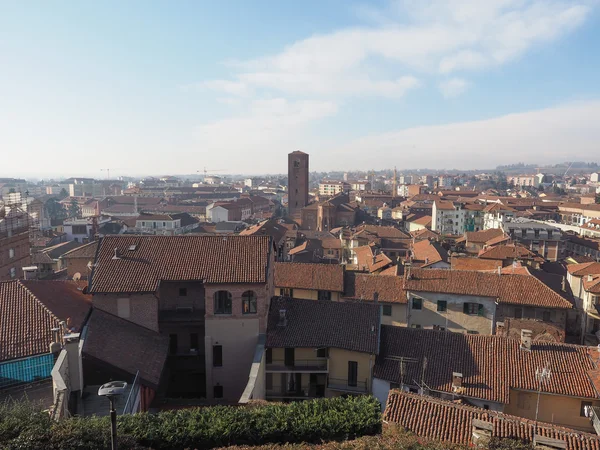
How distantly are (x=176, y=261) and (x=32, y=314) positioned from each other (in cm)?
731

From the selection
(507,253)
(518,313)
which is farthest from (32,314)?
(507,253)

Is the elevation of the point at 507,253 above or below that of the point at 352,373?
above

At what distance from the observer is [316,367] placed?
22812mm

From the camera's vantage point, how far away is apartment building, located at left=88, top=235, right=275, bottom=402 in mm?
22906

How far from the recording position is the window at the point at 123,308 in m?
22.8

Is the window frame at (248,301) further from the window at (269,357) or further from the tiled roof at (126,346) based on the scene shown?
the tiled roof at (126,346)

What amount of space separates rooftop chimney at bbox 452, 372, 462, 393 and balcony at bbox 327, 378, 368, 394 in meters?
4.02

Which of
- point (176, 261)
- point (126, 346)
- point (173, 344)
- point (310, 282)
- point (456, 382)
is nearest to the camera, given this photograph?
point (126, 346)

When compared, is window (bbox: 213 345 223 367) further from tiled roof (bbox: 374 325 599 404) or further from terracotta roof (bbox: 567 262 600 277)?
terracotta roof (bbox: 567 262 600 277)

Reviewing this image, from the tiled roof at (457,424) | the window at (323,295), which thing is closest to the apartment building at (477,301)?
the window at (323,295)

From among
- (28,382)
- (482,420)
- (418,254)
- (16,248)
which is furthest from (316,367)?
(418,254)

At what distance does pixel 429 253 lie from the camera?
46.4 metres

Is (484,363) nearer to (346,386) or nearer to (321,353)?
(346,386)

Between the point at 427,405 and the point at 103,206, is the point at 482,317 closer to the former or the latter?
the point at 427,405
